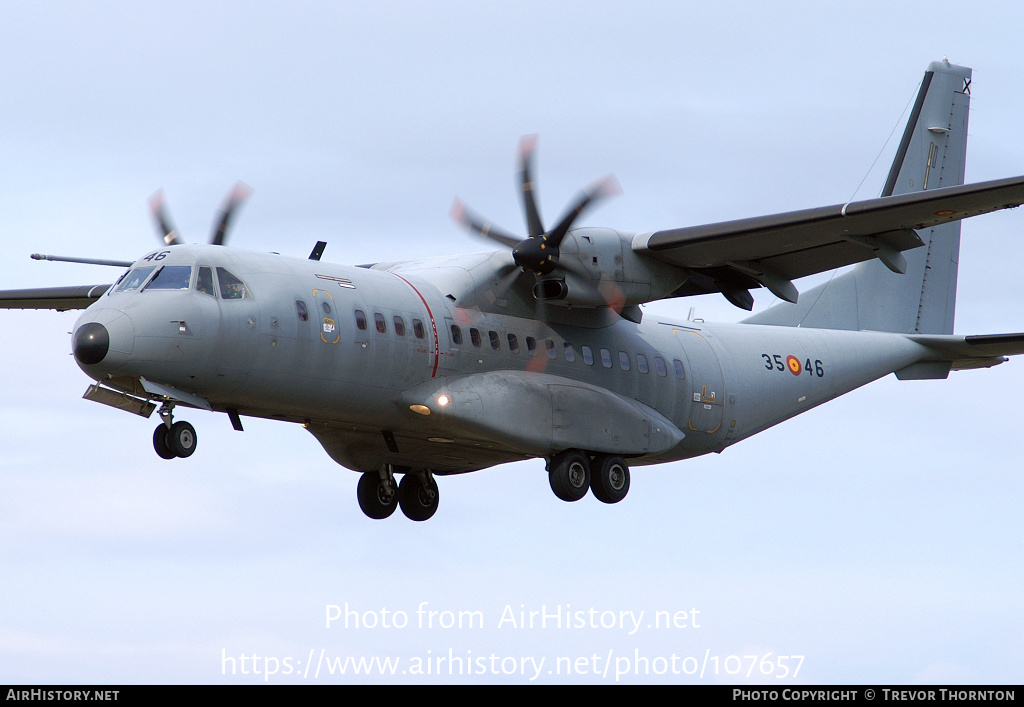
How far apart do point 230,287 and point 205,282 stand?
0.30 meters

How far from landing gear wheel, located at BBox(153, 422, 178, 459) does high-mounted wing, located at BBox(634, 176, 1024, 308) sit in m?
6.88

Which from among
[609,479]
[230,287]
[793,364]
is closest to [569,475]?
[609,479]

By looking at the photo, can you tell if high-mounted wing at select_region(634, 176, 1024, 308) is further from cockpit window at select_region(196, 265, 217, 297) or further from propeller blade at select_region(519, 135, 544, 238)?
cockpit window at select_region(196, 265, 217, 297)

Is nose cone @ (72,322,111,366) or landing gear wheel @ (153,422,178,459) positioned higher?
nose cone @ (72,322,111,366)

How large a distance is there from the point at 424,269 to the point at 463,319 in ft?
3.80

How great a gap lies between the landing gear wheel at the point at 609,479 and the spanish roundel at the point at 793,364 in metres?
4.04

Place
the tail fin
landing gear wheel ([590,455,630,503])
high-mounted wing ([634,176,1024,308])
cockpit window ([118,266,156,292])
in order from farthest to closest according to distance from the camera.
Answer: the tail fin → landing gear wheel ([590,455,630,503]) → high-mounted wing ([634,176,1024,308]) → cockpit window ([118,266,156,292])

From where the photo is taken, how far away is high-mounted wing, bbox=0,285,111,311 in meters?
20.1

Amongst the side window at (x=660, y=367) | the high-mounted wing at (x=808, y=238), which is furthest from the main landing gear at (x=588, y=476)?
the high-mounted wing at (x=808, y=238)

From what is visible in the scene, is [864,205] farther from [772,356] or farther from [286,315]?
[286,315]

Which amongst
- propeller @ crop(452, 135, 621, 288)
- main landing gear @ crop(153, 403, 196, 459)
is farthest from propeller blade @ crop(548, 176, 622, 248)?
main landing gear @ crop(153, 403, 196, 459)

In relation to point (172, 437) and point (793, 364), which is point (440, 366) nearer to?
point (172, 437)

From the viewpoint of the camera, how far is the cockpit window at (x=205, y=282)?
16.0m

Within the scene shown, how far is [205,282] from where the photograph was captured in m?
16.1
